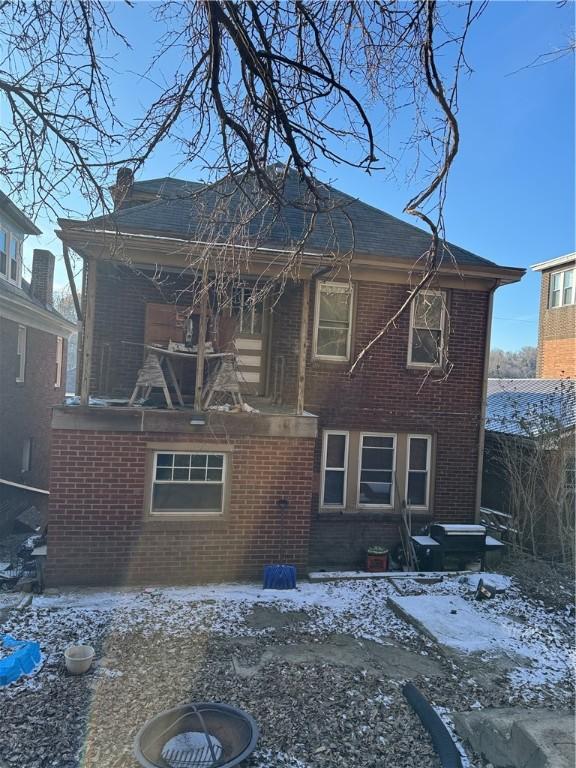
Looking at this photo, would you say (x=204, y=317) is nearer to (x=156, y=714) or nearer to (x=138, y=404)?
(x=138, y=404)

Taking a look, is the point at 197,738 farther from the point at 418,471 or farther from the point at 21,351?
the point at 21,351

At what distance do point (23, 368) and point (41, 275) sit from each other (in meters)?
4.08

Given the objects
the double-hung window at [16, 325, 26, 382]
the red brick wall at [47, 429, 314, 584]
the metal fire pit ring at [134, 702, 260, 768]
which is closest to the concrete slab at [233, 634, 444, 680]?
the metal fire pit ring at [134, 702, 260, 768]

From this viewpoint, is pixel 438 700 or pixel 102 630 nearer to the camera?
pixel 438 700

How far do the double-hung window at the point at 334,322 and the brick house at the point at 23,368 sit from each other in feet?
23.8

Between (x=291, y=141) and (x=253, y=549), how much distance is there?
21.0ft

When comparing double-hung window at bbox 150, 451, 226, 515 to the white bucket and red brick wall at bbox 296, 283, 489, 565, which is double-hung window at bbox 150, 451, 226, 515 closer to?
red brick wall at bbox 296, 283, 489, 565

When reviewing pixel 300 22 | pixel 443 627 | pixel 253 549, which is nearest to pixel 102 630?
pixel 253 549

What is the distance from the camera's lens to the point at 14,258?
15.0 metres

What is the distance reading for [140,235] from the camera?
7.55 m

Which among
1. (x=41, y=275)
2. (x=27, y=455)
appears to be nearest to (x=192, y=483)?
(x=27, y=455)

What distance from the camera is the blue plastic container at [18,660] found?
4.92 meters

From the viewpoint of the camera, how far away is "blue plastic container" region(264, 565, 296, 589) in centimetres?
780

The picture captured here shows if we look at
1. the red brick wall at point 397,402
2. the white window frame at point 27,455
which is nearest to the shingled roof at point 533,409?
the red brick wall at point 397,402
